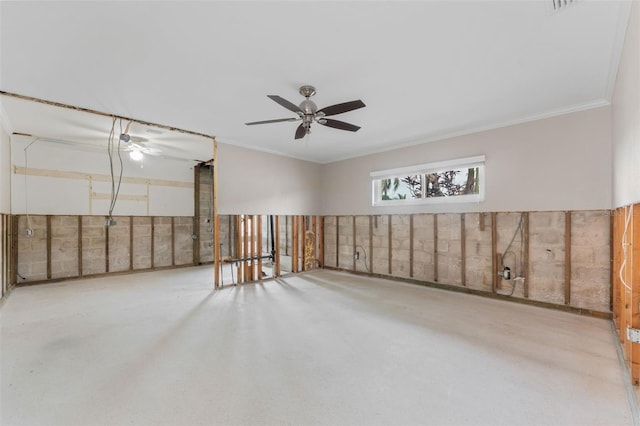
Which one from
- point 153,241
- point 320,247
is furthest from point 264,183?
point 153,241

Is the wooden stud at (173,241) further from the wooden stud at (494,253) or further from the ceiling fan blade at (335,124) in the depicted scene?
the wooden stud at (494,253)

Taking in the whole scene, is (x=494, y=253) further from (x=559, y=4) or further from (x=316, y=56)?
(x=316, y=56)

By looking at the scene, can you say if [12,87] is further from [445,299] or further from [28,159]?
[445,299]

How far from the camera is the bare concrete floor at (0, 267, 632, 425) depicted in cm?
175

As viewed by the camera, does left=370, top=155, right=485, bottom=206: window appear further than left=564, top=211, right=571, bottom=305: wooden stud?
Yes

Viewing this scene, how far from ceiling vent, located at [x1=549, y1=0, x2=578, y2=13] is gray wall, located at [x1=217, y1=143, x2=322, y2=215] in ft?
15.5

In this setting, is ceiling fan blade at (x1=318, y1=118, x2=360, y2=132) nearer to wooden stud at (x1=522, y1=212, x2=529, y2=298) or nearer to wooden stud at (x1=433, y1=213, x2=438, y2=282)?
wooden stud at (x1=433, y1=213, x2=438, y2=282)

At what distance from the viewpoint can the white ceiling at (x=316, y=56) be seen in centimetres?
192

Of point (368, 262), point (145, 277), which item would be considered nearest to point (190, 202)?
point (145, 277)

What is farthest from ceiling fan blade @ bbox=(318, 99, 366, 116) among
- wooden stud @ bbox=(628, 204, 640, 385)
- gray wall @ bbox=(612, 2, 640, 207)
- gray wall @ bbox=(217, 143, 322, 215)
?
gray wall @ bbox=(217, 143, 322, 215)

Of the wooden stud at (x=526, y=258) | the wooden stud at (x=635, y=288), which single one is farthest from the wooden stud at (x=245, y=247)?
the wooden stud at (x=635, y=288)

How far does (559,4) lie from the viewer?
185 centimetres

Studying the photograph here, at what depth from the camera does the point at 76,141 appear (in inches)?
212

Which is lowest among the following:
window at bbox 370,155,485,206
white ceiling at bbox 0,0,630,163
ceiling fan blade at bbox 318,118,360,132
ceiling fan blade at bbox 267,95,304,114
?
window at bbox 370,155,485,206
